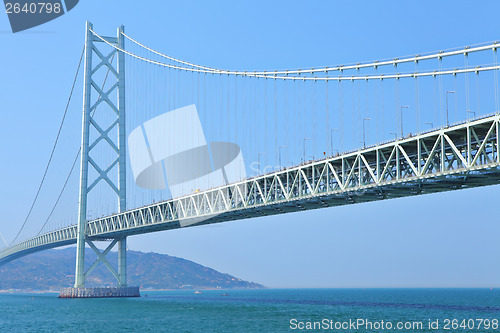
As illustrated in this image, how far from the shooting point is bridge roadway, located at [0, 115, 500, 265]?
112 feet

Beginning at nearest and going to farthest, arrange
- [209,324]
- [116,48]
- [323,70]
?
[209,324] < [323,70] < [116,48]

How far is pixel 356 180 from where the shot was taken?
142 feet

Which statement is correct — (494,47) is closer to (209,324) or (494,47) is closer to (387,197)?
(387,197)

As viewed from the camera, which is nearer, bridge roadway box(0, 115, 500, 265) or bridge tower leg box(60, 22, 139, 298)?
bridge roadway box(0, 115, 500, 265)

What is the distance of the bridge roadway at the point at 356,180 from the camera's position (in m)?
34.2

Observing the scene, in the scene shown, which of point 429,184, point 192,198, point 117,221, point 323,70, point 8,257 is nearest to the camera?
point 429,184

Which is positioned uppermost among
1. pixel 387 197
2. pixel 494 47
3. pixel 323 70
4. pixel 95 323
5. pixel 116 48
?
pixel 116 48

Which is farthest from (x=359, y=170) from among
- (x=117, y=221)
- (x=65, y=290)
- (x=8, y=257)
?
(x=8, y=257)

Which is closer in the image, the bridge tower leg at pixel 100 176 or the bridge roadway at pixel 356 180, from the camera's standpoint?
the bridge roadway at pixel 356 180

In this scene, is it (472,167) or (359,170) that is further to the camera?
Answer: (359,170)

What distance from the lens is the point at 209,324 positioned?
40.6 meters

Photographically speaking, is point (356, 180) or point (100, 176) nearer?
point (356, 180)

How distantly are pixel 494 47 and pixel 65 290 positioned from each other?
5481 cm

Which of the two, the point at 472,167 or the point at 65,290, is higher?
the point at 472,167
